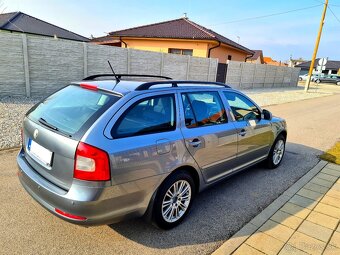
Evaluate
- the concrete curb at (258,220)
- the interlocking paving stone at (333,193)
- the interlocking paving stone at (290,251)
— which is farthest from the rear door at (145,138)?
the interlocking paving stone at (333,193)

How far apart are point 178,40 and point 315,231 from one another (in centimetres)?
2069

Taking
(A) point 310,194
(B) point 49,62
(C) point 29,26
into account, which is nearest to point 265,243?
(A) point 310,194

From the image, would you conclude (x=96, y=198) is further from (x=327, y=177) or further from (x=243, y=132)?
(x=327, y=177)

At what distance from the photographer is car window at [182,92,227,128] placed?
3163mm

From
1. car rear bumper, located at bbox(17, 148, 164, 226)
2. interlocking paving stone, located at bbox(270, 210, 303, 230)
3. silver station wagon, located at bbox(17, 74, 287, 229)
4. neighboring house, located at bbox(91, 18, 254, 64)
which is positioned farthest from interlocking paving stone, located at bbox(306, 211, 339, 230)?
neighboring house, located at bbox(91, 18, 254, 64)

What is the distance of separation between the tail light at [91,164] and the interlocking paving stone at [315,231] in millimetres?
2400

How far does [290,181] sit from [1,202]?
429cm

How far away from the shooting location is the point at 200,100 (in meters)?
3.42

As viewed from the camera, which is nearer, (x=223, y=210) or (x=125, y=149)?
(x=125, y=149)

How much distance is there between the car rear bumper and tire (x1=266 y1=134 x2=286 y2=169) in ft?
9.55

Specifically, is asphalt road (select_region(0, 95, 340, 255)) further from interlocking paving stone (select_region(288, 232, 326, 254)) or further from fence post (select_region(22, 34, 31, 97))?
fence post (select_region(22, 34, 31, 97))

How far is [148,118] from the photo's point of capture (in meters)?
2.76

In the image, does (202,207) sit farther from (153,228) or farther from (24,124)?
(24,124)

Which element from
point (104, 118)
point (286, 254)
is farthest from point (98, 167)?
point (286, 254)
